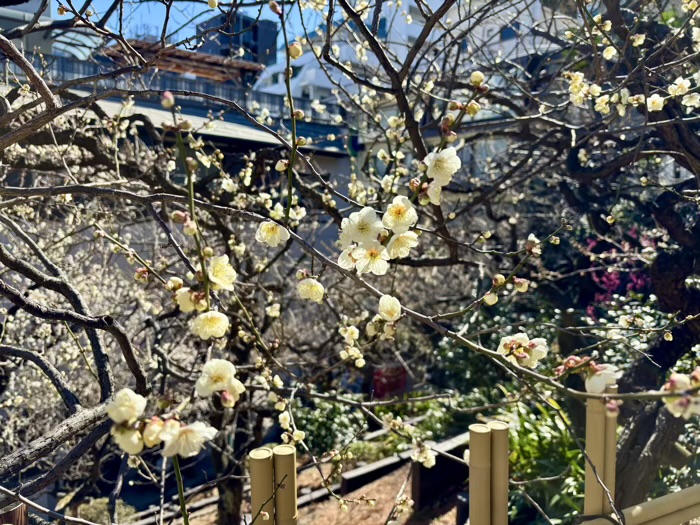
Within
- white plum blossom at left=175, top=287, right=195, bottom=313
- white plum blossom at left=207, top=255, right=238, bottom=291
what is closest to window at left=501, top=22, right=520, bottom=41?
white plum blossom at left=207, top=255, right=238, bottom=291

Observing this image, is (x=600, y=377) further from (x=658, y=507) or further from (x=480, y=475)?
(x=658, y=507)

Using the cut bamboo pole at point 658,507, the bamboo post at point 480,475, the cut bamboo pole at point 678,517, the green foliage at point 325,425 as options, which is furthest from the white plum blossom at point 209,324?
the green foliage at point 325,425

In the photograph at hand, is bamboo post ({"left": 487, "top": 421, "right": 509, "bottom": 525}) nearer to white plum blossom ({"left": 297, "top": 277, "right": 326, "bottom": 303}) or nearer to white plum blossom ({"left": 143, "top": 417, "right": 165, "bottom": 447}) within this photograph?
white plum blossom ({"left": 297, "top": 277, "right": 326, "bottom": 303})

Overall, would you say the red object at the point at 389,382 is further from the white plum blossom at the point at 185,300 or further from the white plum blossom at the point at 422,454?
the white plum blossom at the point at 185,300

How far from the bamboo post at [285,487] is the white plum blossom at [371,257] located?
1.87 feet

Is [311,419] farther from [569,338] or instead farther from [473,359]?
[569,338]

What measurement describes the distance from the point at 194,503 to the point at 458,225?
13.2ft

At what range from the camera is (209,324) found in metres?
0.93

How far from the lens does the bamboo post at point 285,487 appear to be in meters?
1.50

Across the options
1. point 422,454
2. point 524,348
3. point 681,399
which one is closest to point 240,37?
point 422,454

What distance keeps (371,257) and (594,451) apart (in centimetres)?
104

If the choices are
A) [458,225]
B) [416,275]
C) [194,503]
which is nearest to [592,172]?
[458,225]

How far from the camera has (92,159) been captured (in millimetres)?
3350

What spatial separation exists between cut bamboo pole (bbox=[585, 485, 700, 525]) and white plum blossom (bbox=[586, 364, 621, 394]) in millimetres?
781
